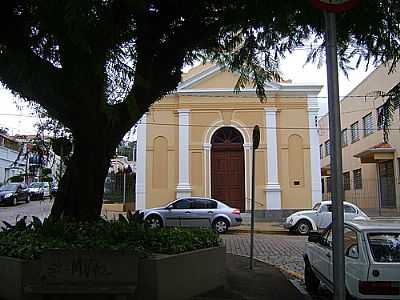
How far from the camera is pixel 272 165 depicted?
27.6m

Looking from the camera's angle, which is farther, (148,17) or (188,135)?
(188,135)

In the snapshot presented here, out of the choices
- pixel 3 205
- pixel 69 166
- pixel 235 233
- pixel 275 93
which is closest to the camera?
pixel 69 166

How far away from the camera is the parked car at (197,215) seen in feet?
72.7

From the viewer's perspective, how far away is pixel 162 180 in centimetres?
2805

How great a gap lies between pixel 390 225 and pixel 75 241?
441 cm

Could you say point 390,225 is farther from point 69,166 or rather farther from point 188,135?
point 188,135

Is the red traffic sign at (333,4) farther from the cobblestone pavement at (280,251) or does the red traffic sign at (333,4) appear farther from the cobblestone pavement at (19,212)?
the cobblestone pavement at (19,212)

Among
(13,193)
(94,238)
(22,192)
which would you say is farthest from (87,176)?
(22,192)

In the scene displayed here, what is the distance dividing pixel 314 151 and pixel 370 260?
21.5 m

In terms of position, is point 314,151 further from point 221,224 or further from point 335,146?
point 335,146

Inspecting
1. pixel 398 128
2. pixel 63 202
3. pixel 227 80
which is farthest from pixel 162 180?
pixel 63 202

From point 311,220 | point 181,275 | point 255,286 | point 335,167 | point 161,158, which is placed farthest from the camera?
point 161,158

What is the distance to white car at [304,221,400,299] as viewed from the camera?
6312 millimetres

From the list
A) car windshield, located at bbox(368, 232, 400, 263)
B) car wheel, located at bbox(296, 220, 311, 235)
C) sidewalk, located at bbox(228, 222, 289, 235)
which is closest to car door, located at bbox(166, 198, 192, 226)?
sidewalk, located at bbox(228, 222, 289, 235)
